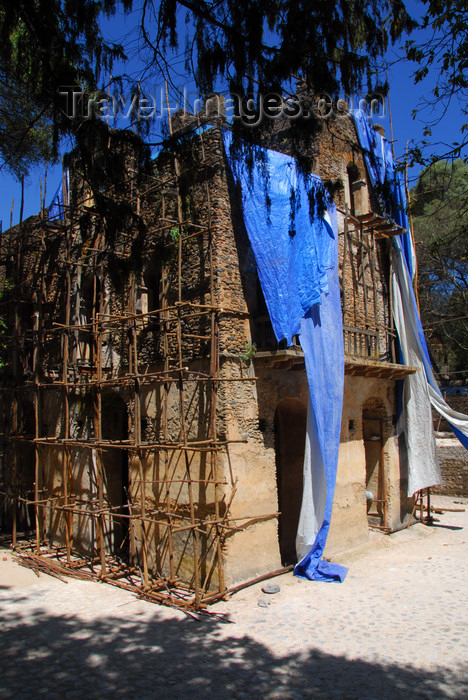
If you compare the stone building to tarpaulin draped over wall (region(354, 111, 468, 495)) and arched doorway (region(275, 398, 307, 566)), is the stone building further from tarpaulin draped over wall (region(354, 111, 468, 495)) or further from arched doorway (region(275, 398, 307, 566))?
tarpaulin draped over wall (region(354, 111, 468, 495))

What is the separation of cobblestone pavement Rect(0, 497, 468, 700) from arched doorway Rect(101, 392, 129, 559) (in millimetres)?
1839

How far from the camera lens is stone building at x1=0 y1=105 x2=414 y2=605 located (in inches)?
350

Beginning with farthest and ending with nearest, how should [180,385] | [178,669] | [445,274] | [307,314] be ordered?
[445,274], [307,314], [180,385], [178,669]

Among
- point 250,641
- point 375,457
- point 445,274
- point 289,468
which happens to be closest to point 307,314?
point 289,468

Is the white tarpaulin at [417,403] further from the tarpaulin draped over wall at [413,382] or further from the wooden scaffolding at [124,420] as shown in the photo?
the wooden scaffolding at [124,420]

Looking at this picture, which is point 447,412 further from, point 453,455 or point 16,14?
point 16,14

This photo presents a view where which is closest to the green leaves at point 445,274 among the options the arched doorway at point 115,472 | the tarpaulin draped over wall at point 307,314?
the tarpaulin draped over wall at point 307,314

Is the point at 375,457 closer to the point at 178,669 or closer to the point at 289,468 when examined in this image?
the point at 289,468

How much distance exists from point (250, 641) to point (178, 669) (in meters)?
1.16

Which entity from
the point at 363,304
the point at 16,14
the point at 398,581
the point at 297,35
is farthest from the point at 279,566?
the point at 16,14

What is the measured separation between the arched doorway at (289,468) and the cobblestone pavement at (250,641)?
6.26ft

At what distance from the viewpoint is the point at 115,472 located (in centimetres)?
1166

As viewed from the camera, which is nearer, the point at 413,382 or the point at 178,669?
the point at 178,669

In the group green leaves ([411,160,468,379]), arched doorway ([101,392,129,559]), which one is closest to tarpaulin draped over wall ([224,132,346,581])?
arched doorway ([101,392,129,559])
